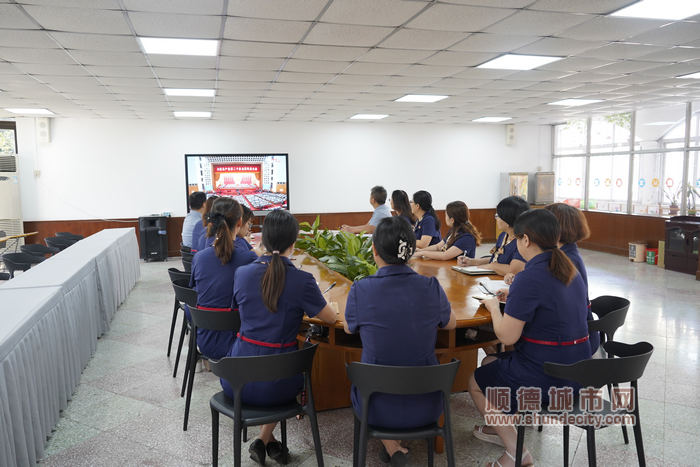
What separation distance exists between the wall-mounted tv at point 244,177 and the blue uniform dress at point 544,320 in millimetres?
7934

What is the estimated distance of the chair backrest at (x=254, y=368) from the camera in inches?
82.1

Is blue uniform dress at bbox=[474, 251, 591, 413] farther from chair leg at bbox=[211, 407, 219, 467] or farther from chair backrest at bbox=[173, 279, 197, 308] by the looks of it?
chair backrest at bbox=[173, 279, 197, 308]

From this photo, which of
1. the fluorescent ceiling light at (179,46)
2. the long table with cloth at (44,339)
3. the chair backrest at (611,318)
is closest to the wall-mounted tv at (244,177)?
the long table with cloth at (44,339)

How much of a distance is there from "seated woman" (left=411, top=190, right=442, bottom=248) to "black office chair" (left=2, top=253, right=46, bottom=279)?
192 inches

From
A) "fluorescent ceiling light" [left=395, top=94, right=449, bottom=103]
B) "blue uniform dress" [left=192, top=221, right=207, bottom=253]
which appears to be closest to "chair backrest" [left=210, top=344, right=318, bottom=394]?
"blue uniform dress" [left=192, top=221, right=207, bottom=253]

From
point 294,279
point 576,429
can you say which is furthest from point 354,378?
point 576,429

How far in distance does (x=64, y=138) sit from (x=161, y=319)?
230 inches

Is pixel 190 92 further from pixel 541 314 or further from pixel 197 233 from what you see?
pixel 541 314

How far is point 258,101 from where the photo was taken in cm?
751

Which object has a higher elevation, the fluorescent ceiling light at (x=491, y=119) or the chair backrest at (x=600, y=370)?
the fluorescent ceiling light at (x=491, y=119)

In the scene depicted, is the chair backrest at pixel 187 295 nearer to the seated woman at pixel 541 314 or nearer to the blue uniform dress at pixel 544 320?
the seated woman at pixel 541 314

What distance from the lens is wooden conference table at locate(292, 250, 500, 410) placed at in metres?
2.60

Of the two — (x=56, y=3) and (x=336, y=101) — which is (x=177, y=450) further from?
(x=336, y=101)

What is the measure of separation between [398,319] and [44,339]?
223cm
